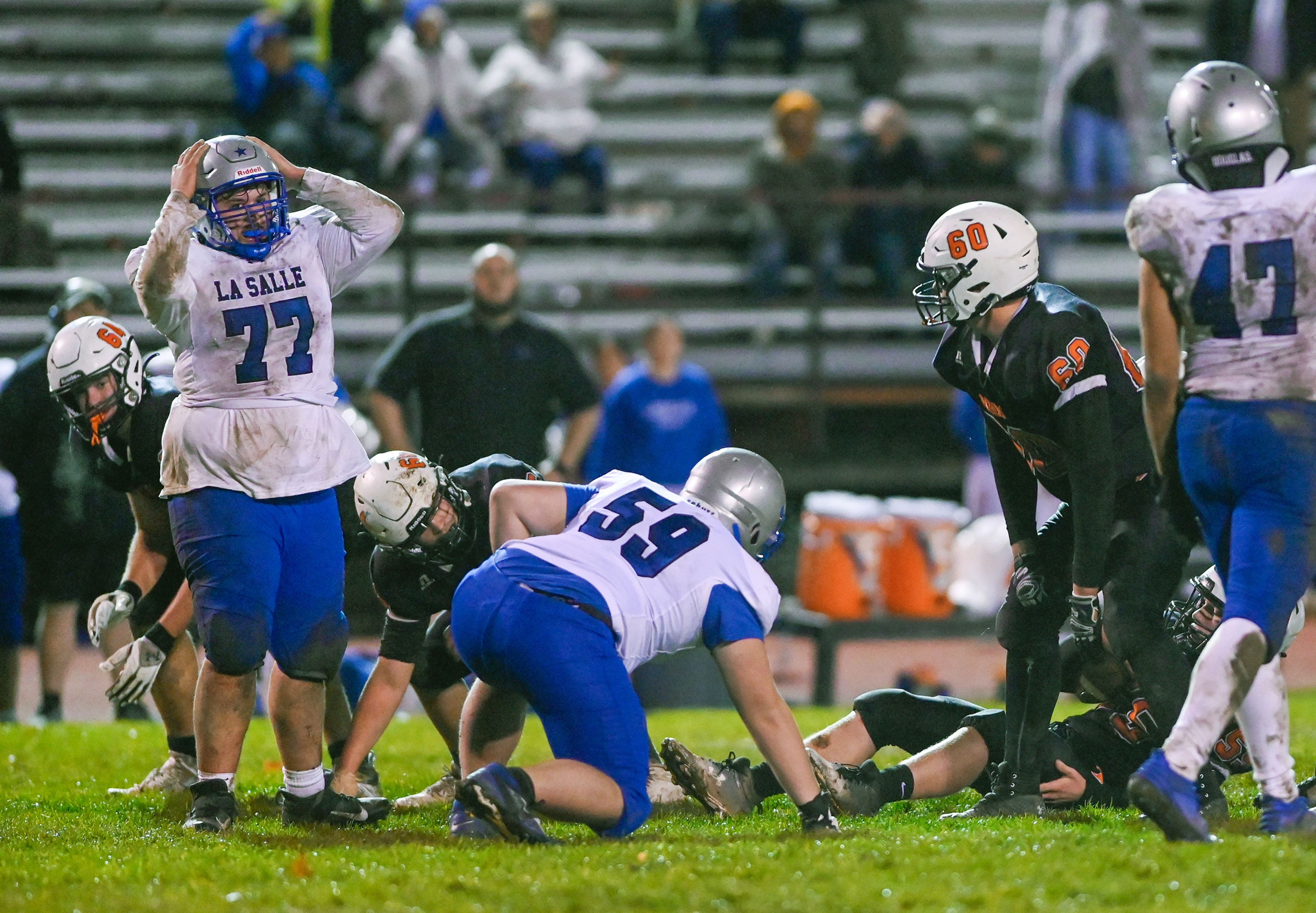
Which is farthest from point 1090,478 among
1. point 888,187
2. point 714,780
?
point 888,187

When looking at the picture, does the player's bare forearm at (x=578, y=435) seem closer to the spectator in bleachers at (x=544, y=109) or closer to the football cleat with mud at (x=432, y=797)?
the football cleat with mud at (x=432, y=797)

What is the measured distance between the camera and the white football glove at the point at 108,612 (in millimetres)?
6070

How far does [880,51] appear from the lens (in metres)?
15.8

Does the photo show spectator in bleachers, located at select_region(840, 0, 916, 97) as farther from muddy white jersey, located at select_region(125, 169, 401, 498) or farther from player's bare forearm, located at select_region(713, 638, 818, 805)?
player's bare forearm, located at select_region(713, 638, 818, 805)

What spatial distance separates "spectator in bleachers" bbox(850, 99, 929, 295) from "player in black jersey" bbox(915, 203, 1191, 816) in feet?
24.5

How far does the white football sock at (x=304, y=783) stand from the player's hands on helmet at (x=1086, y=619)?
8.55 ft

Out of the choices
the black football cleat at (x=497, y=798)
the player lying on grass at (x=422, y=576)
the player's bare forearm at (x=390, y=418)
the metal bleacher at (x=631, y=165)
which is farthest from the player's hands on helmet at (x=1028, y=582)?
the metal bleacher at (x=631, y=165)

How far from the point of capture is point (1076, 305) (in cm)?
557

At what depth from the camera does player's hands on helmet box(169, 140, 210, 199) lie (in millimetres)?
5512

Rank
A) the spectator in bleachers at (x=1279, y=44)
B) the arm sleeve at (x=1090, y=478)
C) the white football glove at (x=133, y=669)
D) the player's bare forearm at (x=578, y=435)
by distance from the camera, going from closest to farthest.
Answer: the arm sleeve at (x=1090, y=478)
the white football glove at (x=133, y=669)
the player's bare forearm at (x=578, y=435)
the spectator in bleachers at (x=1279, y=44)

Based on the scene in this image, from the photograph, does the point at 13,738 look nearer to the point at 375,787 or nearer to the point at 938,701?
the point at 375,787

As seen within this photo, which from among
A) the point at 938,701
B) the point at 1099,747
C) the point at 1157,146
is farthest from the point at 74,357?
the point at 1157,146

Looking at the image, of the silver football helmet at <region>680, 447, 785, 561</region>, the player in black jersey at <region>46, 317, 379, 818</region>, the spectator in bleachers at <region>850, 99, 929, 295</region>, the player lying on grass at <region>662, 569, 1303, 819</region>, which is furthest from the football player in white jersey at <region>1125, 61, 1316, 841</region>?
the spectator in bleachers at <region>850, 99, 929, 295</region>

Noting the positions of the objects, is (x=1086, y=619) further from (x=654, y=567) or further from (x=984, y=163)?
(x=984, y=163)
